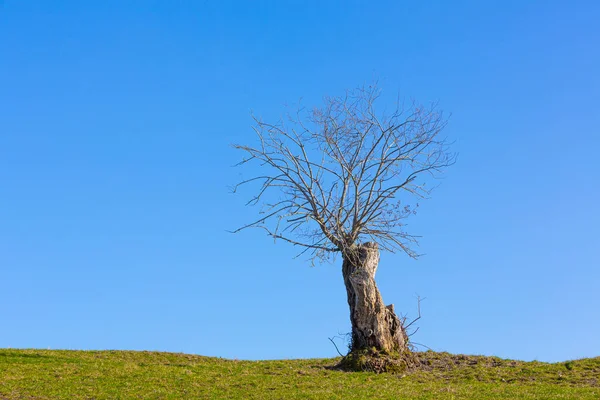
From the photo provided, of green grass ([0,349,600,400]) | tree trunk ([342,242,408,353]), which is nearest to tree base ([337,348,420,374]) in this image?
tree trunk ([342,242,408,353])

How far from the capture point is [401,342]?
2525 cm

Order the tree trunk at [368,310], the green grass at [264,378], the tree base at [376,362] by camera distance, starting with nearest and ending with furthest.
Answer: the green grass at [264,378], the tree base at [376,362], the tree trunk at [368,310]

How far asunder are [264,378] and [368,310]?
5.66 metres

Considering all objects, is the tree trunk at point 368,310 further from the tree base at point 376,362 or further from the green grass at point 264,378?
the green grass at point 264,378

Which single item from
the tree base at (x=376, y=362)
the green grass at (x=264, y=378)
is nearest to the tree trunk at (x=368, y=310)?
the tree base at (x=376, y=362)

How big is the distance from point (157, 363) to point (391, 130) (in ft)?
41.7

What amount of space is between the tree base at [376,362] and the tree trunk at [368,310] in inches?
12.3

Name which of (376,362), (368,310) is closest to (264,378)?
(376,362)

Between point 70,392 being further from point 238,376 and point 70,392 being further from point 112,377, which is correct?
point 238,376

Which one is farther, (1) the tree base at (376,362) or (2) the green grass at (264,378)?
(1) the tree base at (376,362)

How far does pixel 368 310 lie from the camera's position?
81.6ft

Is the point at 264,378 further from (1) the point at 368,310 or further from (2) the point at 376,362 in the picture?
(1) the point at 368,310

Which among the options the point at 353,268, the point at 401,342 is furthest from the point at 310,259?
the point at 401,342

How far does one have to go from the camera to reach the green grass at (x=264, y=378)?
61.1ft
